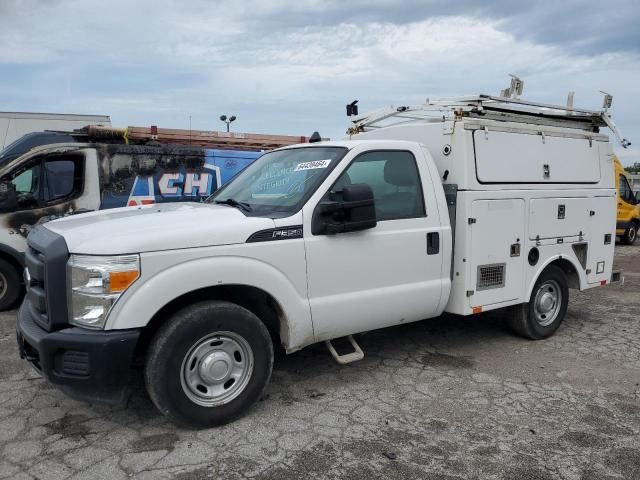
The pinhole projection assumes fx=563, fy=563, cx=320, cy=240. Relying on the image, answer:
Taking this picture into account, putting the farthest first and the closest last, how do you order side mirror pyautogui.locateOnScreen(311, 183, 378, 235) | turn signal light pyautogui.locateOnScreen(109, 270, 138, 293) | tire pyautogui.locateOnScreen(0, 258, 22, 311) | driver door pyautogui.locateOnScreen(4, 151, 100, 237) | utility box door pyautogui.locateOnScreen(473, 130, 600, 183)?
driver door pyautogui.locateOnScreen(4, 151, 100, 237), tire pyautogui.locateOnScreen(0, 258, 22, 311), utility box door pyautogui.locateOnScreen(473, 130, 600, 183), side mirror pyautogui.locateOnScreen(311, 183, 378, 235), turn signal light pyautogui.locateOnScreen(109, 270, 138, 293)

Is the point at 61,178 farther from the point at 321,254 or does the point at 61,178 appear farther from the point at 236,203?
the point at 321,254

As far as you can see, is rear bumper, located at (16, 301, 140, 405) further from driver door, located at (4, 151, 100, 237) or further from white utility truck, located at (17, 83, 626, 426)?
driver door, located at (4, 151, 100, 237)

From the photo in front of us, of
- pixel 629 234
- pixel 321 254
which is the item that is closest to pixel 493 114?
pixel 321 254

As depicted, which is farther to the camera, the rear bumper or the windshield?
the windshield

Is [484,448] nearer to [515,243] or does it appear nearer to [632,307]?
[515,243]

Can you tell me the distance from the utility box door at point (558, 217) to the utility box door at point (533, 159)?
22 cm

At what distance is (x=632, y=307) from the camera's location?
751 cm

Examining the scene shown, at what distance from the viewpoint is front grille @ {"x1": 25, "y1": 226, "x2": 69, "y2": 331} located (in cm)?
339

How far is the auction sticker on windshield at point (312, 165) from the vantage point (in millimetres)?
4328

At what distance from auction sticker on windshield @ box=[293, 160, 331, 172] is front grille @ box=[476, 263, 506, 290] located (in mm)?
1756

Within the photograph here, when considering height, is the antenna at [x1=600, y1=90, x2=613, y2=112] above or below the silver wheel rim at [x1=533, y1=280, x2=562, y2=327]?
above

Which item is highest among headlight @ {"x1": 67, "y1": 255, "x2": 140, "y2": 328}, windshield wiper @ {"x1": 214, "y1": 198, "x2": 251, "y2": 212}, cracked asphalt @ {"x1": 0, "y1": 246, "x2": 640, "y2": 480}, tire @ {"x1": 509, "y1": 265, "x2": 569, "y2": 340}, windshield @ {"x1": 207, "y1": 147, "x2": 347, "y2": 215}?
windshield @ {"x1": 207, "y1": 147, "x2": 347, "y2": 215}

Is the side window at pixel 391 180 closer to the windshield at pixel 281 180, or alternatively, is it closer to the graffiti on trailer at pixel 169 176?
the windshield at pixel 281 180

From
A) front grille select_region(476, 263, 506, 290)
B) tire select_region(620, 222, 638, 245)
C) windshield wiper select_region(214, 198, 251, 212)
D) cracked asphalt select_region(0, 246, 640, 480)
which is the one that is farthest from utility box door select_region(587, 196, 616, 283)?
tire select_region(620, 222, 638, 245)
